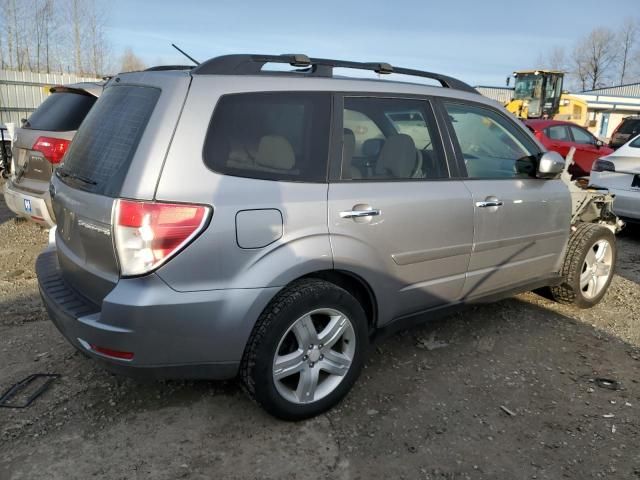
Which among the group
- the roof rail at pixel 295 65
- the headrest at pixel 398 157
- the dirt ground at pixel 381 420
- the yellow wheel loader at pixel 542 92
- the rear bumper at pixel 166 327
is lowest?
the dirt ground at pixel 381 420

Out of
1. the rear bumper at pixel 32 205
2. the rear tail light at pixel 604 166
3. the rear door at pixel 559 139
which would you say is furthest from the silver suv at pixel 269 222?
the rear door at pixel 559 139

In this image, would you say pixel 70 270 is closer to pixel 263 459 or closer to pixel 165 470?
pixel 165 470

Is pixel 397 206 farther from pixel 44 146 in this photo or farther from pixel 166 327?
pixel 44 146

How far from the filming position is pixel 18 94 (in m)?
15.5

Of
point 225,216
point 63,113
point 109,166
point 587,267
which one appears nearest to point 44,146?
point 63,113

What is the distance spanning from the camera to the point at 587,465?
2621mm

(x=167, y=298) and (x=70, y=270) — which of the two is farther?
(x=70, y=270)

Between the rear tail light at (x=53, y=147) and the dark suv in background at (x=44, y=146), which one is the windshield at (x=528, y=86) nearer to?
the dark suv in background at (x=44, y=146)

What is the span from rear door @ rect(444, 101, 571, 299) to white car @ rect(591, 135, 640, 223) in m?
3.08

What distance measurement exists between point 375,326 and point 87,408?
1657mm

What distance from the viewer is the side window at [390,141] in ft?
9.87

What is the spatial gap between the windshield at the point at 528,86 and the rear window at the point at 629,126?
7770mm

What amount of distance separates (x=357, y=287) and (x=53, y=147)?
366cm

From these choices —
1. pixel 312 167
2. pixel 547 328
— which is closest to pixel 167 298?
pixel 312 167
